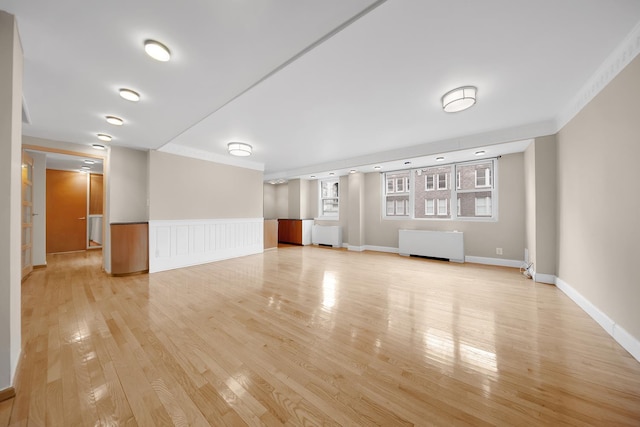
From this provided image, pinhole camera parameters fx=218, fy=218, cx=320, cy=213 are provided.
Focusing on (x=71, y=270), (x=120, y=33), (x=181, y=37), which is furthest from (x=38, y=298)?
(x=181, y=37)

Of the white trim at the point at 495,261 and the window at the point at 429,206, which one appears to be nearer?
the white trim at the point at 495,261

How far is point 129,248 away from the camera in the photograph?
3.96m

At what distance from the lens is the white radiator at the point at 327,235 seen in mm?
7281

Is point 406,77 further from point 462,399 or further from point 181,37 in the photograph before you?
point 462,399

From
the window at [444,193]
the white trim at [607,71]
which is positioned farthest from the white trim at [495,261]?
the white trim at [607,71]

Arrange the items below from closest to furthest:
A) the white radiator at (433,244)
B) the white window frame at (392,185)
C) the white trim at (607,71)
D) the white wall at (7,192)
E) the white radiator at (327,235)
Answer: the white wall at (7,192) → the white trim at (607,71) → the white radiator at (433,244) → the white window frame at (392,185) → the white radiator at (327,235)

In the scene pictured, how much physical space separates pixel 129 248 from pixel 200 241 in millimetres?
1215

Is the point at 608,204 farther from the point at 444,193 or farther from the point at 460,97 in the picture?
the point at 444,193

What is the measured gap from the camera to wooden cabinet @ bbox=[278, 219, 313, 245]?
7.81 meters

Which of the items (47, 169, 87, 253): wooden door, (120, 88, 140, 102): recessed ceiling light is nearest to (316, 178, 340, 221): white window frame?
(120, 88, 140, 102): recessed ceiling light

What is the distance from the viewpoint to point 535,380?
4.78ft

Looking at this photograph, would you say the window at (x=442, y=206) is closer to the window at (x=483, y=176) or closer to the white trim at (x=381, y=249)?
the window at (x=483, y=176)

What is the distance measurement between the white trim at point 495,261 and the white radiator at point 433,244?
0.83ft

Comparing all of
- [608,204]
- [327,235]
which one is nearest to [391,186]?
[327,235]
